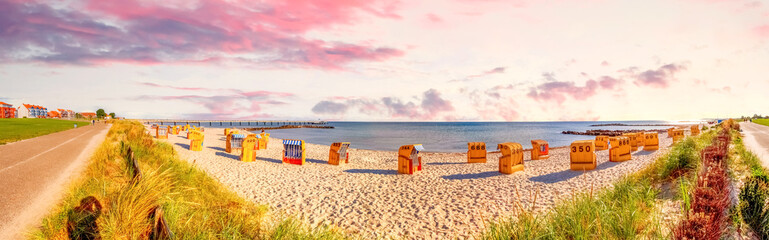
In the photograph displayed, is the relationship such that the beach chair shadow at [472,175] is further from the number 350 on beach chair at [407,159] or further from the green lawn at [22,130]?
the green lawn at [22,130]

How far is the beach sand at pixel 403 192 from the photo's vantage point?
6.90m

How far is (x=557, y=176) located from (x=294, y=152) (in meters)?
11.2

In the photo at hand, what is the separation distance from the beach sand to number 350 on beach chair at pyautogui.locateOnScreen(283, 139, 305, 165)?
60cm

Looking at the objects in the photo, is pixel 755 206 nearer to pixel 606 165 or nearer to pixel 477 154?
pixel 606 165

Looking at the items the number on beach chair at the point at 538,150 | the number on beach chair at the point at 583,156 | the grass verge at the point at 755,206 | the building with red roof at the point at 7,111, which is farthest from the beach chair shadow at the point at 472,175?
the building with red roof at the point at 7,111

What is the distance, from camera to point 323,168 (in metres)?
14.9

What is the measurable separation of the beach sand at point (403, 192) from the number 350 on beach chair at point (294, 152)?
0.60 metres

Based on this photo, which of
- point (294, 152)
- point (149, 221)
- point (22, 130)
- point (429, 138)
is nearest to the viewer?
point (149, 221)

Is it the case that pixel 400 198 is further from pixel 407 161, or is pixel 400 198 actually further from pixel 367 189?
pixel 407 161

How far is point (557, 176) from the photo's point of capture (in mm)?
12070

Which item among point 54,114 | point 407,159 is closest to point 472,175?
point 407,159

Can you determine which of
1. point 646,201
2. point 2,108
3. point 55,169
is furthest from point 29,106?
point 646,201

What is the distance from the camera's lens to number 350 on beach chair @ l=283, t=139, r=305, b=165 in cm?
1595

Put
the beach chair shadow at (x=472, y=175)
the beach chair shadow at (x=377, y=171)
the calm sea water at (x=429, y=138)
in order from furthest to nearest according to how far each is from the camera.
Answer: the calm sea water at (x=429, y=138)
the beach chair shadow at (x=377, y=171)
the beach chair shadow at (x=472, y=175)
